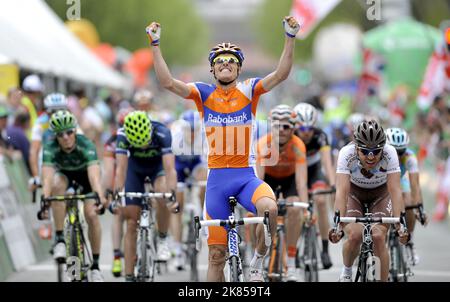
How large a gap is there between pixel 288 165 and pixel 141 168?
5.18 ft

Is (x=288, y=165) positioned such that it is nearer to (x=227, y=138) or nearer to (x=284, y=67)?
(x=227, y=138)

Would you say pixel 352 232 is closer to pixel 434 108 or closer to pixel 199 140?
pixel 199 140

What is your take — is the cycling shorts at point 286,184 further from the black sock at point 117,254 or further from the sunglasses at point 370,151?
the sunglasses at point 370,151

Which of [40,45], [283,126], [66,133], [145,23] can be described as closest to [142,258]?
[66,133]

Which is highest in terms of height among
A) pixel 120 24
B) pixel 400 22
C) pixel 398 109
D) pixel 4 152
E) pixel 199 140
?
pixel 120 24

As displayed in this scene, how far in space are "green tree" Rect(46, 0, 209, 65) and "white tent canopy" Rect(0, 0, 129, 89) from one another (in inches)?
33.1

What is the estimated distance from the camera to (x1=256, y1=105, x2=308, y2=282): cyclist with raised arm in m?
11.8

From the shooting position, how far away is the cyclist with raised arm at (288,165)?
11797 millimetres

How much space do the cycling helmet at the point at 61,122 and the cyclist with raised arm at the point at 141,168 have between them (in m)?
0.55

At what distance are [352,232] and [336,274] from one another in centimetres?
450

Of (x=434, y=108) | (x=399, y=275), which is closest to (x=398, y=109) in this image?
(x=434, y=108)

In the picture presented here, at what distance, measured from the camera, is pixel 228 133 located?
31.4ft

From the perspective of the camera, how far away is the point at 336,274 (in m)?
14.3

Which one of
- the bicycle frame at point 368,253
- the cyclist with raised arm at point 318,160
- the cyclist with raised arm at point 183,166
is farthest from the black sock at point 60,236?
the bicycle frame at point 368,253
